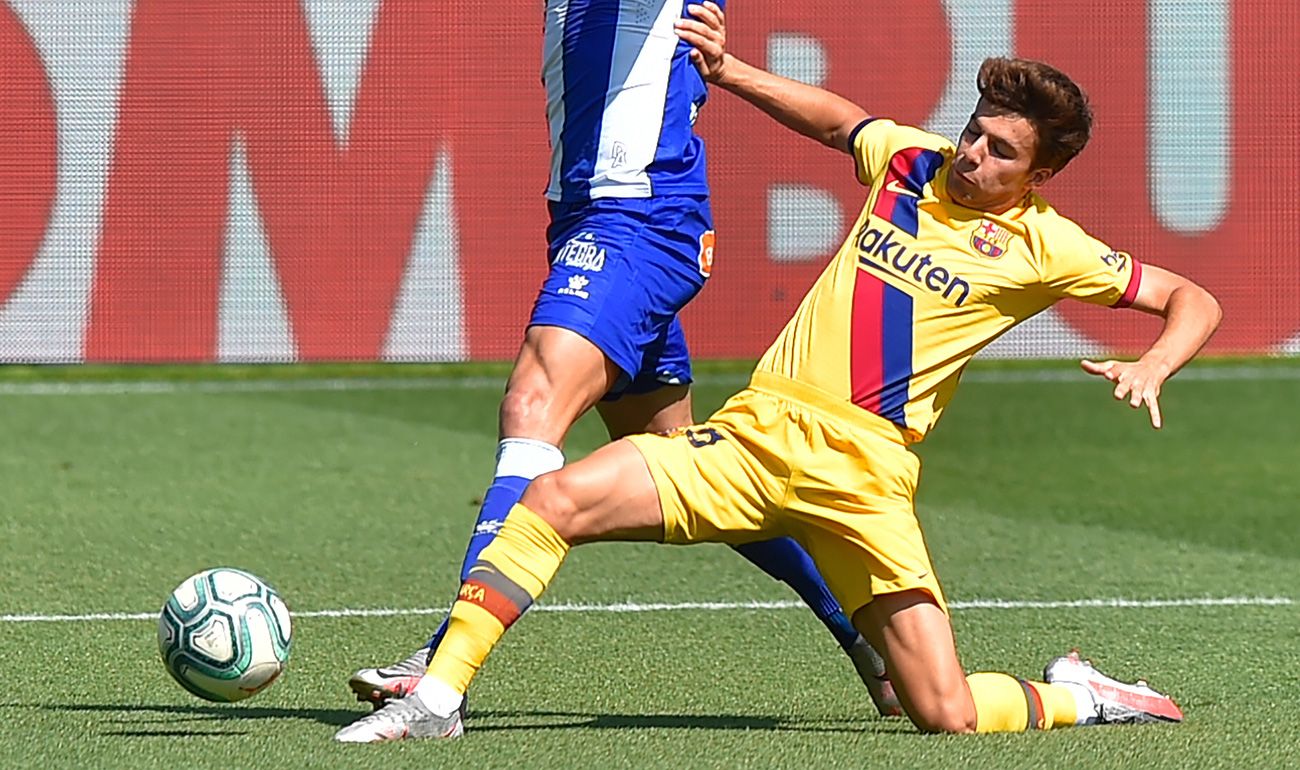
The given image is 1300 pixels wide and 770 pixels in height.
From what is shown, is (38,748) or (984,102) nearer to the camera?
(38,748)

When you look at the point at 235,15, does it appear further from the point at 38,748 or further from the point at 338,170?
the point at 38,748

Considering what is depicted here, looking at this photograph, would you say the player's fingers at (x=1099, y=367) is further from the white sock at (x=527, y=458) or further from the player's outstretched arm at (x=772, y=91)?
the white sock at (x=527, y=458)

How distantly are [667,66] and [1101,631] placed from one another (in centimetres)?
220

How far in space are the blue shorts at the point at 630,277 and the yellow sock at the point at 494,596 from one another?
2.20 feet

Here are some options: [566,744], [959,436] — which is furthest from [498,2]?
[566,744]

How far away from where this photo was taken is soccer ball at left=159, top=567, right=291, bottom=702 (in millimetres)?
4941

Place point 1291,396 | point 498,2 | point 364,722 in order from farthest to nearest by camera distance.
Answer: point 1291,396, point 498,2, point 364,722

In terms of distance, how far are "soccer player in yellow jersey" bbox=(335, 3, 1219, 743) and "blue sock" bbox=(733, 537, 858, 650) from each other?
0.47 metres

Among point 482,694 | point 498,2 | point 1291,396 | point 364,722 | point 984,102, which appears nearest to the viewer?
point 364,722

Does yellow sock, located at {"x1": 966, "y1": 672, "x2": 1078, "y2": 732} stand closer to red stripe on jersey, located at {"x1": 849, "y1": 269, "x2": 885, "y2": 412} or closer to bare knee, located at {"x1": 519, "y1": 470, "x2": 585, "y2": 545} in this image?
red stripe on jersey, located at {"x1": 849, "y1": 269, "x2": 885, "y2": 412}

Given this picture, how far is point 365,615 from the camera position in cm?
675

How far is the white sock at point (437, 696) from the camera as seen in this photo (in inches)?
184

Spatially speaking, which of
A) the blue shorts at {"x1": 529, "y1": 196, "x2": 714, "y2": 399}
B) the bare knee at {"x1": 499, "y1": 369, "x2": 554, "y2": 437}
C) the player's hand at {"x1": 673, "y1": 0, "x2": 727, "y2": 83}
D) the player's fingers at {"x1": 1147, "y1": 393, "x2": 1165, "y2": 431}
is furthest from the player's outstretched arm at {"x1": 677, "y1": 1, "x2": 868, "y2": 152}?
the player's fingers at {"x1": 1147, "y1": 393, "x2": 1165, "y2": 431}

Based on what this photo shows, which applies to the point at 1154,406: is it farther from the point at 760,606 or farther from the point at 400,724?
the point at 760,606
